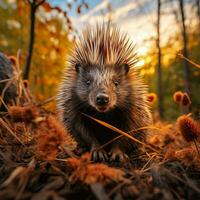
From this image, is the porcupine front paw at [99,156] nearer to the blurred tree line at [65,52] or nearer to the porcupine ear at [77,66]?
the porcupine ear at [77,66]

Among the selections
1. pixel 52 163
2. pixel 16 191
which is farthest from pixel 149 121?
pixel 16 191

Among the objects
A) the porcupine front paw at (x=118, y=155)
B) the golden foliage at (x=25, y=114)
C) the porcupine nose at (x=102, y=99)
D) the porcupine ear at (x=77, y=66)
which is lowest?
the porcupine front paw at (x=118, y=155)

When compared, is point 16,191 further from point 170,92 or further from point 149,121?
point 170,92

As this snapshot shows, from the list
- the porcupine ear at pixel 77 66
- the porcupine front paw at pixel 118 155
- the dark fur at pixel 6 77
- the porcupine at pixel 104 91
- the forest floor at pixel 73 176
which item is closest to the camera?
the forest floor at pixel 73 176

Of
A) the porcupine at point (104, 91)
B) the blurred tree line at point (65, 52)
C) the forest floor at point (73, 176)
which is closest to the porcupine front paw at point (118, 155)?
the porcupine at point (104, 91)

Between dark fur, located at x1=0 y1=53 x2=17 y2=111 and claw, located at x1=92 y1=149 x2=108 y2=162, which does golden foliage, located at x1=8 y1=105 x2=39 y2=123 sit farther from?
dark fur, located at x1=0 y1=53 x2=17 y2=111

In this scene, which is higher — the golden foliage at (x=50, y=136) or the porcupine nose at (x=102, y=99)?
the porcupine nose at (x=102, y=99)

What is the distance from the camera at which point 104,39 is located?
15.1ft

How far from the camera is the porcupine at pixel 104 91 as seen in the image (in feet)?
14.3

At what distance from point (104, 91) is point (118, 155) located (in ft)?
2.50

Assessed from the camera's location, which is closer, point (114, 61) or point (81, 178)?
point (81, 178)

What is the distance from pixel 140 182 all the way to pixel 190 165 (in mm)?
917

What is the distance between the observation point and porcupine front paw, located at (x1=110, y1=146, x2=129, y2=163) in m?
4.12

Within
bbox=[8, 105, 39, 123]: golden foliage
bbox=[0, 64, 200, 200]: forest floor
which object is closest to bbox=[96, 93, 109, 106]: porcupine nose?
bbox=[0, 64, 200, 200]: forest floor
